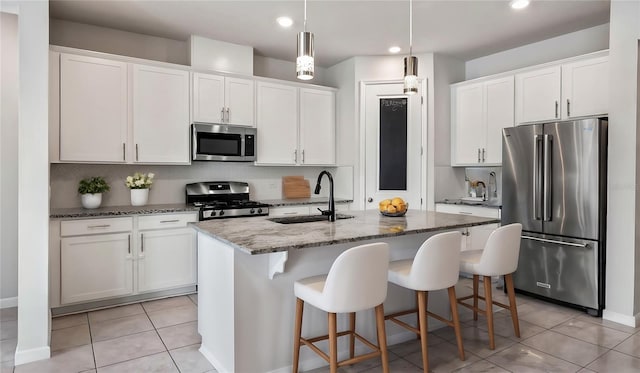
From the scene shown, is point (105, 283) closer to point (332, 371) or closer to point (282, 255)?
point (282, 255)

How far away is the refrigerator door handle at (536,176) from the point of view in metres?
3.72

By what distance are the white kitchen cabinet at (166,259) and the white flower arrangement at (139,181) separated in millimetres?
546

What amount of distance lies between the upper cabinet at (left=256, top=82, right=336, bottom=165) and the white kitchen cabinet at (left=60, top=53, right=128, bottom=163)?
1.47 metres

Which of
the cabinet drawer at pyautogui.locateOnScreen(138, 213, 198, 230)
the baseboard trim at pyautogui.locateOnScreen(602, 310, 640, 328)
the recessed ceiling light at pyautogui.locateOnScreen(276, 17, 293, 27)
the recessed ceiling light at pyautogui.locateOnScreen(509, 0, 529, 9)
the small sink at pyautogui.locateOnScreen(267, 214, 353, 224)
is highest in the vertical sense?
the recessed ceiling light at pyautogui.locateOnScreen(276, 17, 293, 27)

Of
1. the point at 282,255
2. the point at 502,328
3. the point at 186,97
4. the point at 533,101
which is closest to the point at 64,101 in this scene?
the point at 186,97

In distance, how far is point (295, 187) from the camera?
17.2 feet

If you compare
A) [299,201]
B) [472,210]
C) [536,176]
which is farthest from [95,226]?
[536,176]

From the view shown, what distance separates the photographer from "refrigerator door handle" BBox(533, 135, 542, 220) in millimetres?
3719

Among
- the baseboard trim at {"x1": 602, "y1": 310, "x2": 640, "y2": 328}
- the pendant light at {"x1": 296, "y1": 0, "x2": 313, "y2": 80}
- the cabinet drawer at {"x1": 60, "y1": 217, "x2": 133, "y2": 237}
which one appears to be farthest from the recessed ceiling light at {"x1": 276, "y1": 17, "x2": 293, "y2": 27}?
the baseboard trim at {"x1": 602, "y1": 310, "x2": 640, "y2": 328}

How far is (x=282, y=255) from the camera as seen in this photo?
2.18 metres

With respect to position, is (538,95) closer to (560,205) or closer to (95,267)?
(560,205)

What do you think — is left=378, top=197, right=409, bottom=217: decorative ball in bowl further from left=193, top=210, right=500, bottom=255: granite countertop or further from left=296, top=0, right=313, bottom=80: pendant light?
left=296, top=0, right=313, bottom=80: pendant light

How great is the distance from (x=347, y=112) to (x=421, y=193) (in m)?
1.40

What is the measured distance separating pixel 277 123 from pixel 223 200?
1127 mm
